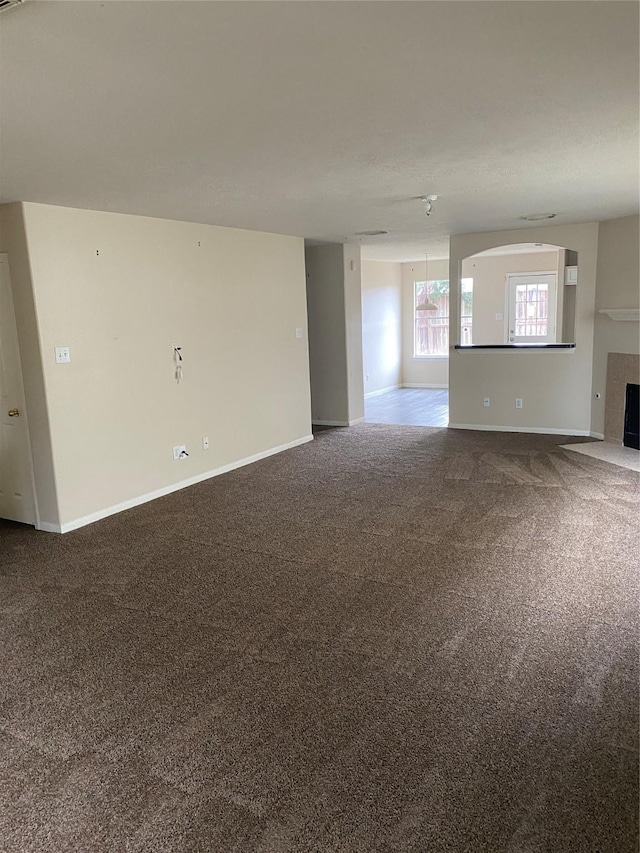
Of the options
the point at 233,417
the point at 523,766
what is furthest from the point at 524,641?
the point at 233,417

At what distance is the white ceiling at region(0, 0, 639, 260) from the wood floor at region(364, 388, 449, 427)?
4.17 metres

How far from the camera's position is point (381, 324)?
1080cm

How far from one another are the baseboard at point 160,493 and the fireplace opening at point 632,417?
346 cm

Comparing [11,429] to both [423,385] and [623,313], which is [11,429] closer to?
[623,313]

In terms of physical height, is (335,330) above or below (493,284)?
below

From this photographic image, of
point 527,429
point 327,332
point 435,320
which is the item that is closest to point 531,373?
point 527,429

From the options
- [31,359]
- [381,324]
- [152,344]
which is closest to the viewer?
[31,359]

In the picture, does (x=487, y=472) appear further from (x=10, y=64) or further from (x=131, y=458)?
(x=10, y=64)

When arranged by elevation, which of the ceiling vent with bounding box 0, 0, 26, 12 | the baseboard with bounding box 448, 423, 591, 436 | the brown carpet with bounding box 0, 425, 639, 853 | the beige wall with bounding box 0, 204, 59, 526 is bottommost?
the brown carpet with bounding box 0, 425, 639, 853

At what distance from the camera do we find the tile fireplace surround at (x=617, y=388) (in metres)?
6.09

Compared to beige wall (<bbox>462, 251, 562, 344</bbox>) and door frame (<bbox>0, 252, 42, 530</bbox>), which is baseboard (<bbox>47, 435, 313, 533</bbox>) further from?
beige wall (<bbox>462, 251, 562, 344</bbox>)

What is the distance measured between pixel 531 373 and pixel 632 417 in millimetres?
1297

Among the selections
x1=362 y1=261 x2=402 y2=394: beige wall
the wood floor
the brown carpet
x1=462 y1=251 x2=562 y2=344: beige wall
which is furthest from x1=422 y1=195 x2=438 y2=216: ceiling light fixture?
x1=462 y1=251 x2=562 y2=344: beige wall

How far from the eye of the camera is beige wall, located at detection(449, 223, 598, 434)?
661 cm
